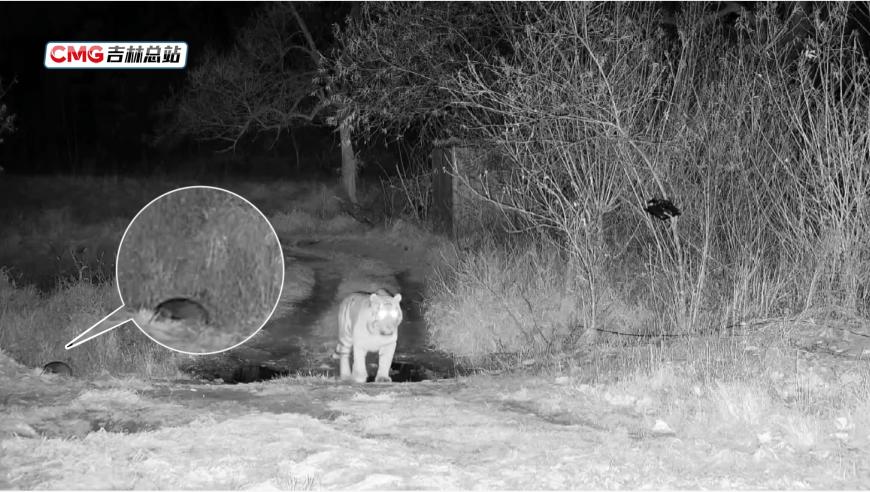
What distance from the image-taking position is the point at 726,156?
29.0ft

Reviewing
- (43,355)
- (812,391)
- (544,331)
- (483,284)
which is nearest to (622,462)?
(812,391)

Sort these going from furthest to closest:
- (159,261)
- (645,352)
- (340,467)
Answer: (159,261) < (645,352) < (340,467)

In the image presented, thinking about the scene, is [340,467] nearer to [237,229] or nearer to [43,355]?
[43,355]

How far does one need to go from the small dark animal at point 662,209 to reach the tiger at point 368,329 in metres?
2.43

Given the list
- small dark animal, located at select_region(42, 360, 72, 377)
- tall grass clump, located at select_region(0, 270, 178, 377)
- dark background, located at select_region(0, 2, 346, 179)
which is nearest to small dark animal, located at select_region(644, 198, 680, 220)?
tall grass clump, located at select_region(0, 270, 178, 377)

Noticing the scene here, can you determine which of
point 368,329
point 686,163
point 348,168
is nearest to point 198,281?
point 368,329

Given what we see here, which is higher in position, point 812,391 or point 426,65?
point 426,65

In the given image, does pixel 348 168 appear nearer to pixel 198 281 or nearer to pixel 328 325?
pixel 198 281

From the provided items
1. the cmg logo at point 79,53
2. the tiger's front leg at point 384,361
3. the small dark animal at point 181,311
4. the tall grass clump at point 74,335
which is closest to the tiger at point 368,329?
the tiger's front leg at point 384,361

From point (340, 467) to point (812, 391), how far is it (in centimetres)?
347

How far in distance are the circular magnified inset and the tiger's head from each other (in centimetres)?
282

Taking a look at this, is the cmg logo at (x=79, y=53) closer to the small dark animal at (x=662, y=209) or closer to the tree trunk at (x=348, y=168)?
the tree trunk at (x=348, y=168)

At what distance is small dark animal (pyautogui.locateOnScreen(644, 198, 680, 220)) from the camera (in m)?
7.93

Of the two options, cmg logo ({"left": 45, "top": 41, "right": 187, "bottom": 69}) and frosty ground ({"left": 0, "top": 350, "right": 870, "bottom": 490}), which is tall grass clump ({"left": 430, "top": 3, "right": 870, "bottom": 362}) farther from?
cmg logo ({"left": 45, "top": 41, "right": 187, "bottom": 69})
